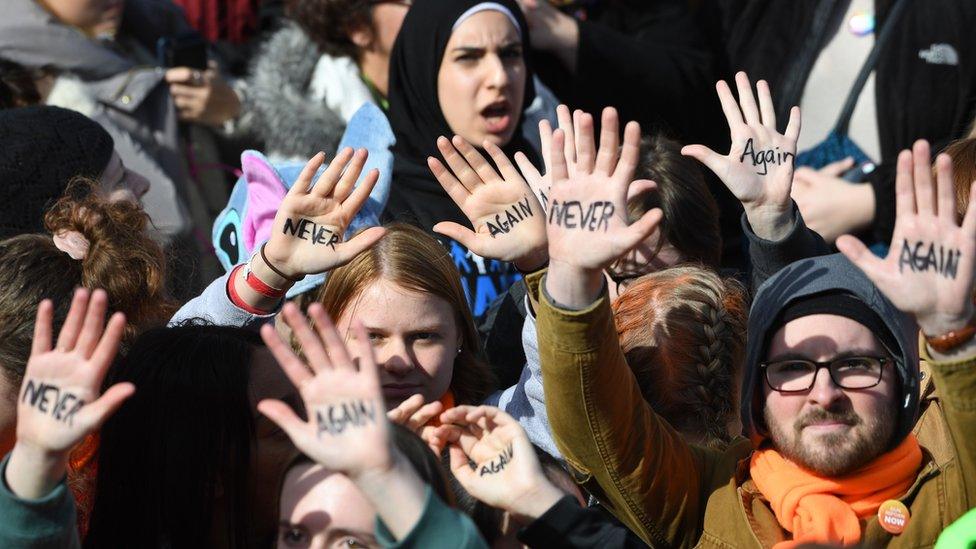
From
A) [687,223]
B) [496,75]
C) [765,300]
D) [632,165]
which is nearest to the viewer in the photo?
[632,165]

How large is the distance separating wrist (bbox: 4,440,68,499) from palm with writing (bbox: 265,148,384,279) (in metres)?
0.93

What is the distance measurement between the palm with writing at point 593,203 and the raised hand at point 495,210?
0.21 m

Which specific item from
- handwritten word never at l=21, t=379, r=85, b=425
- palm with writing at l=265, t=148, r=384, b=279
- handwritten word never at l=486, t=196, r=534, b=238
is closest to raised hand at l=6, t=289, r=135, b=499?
handwritten word never at l=21, t=379, r=85, b=425

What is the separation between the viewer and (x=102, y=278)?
3.41 metres

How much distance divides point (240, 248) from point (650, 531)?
161 centimetres

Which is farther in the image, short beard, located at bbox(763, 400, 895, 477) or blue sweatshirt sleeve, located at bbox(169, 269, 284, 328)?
blue sweatshirt sleeve, located at bbox(169, 269, 284, 328)

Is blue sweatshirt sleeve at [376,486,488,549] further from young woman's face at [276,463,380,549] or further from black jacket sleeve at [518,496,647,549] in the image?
black jacket sleeve at [518,496,647,549]

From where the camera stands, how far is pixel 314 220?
323 centimetres

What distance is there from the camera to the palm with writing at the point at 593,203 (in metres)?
2.74

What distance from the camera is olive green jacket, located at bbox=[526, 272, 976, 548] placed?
2750mm

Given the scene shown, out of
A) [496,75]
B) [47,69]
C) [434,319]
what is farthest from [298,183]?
[47,69]

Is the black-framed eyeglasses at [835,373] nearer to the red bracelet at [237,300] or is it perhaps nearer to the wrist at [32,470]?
the red bracelet at [237,300]

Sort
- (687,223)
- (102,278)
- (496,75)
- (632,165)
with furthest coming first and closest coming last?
(496,75) → (687,223) → (102,278) → (632,165)

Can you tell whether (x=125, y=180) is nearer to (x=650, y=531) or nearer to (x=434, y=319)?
(x=434, y=319)
